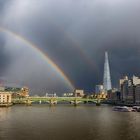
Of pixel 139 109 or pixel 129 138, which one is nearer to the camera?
pixel 129 138

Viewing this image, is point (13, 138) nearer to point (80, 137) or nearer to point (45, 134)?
point (45, 134)

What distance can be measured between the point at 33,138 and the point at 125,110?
90750 mm

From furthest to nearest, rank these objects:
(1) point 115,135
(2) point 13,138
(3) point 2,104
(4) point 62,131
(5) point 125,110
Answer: (3) point 2,104 < (5) point 125,110 < (4) point 62,131 < (1) point 115,135 < (2) point 13,138

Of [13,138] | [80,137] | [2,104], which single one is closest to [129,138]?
[80,137]

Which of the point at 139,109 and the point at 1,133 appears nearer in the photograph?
the point at 1,133

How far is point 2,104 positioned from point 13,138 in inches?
5593

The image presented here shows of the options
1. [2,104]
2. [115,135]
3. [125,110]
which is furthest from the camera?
[2,104]

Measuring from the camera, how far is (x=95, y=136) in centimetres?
5466

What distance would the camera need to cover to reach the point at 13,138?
169ft

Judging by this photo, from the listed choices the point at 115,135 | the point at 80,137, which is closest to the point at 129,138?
the point at 115,135

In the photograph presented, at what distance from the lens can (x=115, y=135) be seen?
55.2 meters

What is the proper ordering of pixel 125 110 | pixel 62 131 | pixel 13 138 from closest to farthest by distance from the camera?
1. pixel 13 138
2. pixel 62 131
3. pixel 125 110

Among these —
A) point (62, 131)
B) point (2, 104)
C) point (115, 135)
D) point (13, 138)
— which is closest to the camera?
point (13, 138)

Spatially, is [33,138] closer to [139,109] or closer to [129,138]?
[129,138]
